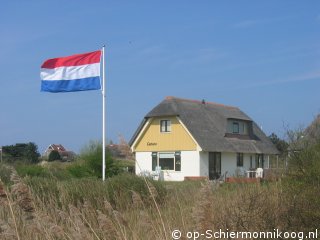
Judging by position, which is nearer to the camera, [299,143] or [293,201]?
[293,201]

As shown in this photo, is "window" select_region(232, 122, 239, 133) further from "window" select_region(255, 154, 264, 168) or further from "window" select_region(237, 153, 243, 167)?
"window" select_region(255, 154, 264, 168)

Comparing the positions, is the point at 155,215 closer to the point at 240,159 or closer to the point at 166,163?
the point at 166,163

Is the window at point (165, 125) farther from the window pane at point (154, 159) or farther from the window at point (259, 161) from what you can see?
the window at point (259, 161)

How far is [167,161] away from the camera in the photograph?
150 ft

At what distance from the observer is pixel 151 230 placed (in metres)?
5.18

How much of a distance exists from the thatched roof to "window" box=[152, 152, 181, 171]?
7.85 ft

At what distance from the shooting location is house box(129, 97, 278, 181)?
144ft

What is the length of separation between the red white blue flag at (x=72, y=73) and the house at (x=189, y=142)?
1993cm

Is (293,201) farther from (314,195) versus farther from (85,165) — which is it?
(85,165)

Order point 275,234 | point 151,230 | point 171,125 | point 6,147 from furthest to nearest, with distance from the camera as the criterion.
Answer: point 6,147 → point 171,125 → point 275,234 → point 151,230

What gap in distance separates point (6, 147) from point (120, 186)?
5545cm

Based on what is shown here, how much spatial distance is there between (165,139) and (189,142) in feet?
7.75

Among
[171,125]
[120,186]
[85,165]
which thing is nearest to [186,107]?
[171,125]

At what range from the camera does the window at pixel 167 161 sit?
44.8 meters
